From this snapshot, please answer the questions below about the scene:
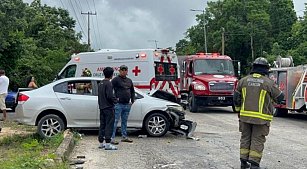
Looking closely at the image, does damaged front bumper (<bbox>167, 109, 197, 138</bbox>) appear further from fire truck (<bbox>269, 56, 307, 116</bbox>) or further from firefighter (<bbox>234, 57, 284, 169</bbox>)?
fire truck (<bbox>269, 56, 307, 116</bbox>)

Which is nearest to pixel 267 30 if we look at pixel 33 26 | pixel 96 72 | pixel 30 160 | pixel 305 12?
pixel 305 12

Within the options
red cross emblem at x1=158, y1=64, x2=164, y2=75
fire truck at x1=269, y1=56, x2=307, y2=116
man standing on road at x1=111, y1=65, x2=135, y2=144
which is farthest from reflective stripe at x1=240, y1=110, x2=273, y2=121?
fire truck at x1=269, y1=56, x2=307, y2=116

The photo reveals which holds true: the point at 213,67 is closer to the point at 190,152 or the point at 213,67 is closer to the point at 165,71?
the point at 165,71

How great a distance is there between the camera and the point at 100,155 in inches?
375

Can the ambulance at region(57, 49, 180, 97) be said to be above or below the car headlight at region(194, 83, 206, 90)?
above

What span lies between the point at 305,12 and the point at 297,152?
38048 mm

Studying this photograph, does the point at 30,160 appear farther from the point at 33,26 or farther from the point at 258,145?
the point at 33,26

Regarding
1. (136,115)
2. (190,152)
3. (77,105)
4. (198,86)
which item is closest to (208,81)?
(198,86)

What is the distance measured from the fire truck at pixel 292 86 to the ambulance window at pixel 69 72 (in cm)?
803

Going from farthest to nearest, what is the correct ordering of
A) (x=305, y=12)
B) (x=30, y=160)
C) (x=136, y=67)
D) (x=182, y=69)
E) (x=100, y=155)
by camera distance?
(x=305, y=12), (x=182, y=69), (x=136, y=67), (x=100, y=155), (x=30, y=160)

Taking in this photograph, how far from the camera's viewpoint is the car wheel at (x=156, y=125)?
1220 centimetres

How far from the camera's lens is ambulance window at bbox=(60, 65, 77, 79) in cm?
1847

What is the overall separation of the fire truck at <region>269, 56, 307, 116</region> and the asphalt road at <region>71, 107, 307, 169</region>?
4.11m

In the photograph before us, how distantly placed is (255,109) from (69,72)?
11.9 m
